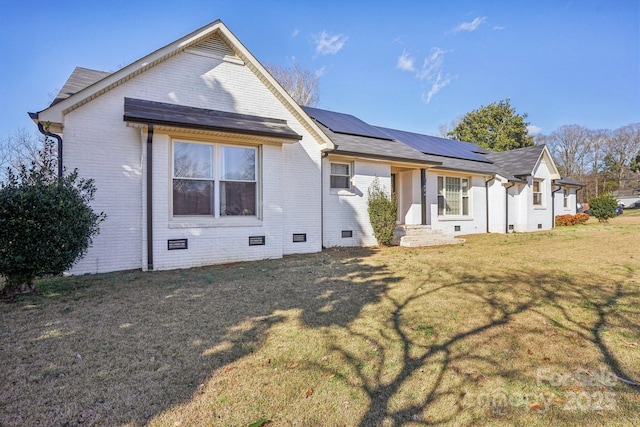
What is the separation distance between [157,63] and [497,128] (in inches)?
1361

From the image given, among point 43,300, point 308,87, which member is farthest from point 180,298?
point 308,87

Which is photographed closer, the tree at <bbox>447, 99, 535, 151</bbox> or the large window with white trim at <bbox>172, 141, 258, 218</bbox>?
the large window with white trim at <bbox>172, 141, 258, 218</bbox>

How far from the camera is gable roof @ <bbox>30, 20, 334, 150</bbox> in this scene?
7.23 metres

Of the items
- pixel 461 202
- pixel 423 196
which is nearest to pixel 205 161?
pixel 423 196

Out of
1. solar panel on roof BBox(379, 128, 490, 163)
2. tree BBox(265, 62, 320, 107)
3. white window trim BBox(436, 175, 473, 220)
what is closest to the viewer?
white window trim BBox(436, 175, 473, 220)

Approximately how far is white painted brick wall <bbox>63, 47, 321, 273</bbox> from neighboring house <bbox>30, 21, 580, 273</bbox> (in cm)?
3

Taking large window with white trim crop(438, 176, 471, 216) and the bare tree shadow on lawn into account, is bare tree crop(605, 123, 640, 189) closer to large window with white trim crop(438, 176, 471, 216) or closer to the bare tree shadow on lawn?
large window with white trim crop(438, 176, 471, 216)

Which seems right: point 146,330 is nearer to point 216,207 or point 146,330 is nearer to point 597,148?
point 216,207

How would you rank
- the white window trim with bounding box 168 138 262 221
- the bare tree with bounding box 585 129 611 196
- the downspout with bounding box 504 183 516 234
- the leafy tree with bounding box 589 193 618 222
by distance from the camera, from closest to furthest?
the white window trim with bounding box 168 138 262 221 → the downspout with bounding box 504 183 516 234 → the leafy tree with bounding box 589 193 618 222 → the bare tree with bounding box 585 129 611 196

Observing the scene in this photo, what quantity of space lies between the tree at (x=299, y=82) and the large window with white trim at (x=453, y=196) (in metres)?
17.0

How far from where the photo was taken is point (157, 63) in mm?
8359

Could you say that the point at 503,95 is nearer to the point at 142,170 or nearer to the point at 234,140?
the point at 234,140

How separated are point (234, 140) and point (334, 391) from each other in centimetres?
731

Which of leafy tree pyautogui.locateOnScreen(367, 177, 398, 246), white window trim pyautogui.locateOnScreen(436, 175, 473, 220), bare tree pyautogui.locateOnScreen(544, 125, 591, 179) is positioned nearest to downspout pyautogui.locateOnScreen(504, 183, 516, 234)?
white window trim pyautogui.locateOnScreen(436, 175, 473, 220)
